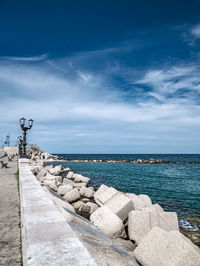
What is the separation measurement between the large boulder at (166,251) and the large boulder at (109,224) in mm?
1489

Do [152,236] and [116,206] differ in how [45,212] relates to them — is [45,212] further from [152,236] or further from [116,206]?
[116,206]

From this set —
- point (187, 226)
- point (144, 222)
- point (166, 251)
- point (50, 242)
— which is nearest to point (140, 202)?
point (187, 226)

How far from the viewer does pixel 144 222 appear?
17.0ft

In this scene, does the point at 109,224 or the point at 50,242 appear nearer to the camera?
the point at 50,242

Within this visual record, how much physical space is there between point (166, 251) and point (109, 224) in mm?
2087

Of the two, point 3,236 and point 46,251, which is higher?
point 46,251

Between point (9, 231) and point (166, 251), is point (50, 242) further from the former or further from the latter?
point (166, 251)

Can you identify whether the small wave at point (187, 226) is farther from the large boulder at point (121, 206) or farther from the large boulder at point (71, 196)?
the large boulder at point (71, 196)

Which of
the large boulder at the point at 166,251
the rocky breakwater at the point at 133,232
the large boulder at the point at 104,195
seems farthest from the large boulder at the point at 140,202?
the large boulder at the point at 166,251

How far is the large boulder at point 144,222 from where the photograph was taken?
510 centimetres

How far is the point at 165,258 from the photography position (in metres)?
3.36

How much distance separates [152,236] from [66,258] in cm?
233

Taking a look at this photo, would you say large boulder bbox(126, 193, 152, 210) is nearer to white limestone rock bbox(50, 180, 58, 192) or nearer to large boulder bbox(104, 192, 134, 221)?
large boulder bbox(104, 192, 134, 221)

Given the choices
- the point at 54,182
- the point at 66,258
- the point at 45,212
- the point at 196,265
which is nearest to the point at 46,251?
the point at 66,258
